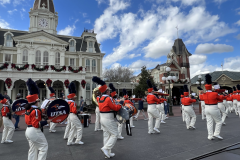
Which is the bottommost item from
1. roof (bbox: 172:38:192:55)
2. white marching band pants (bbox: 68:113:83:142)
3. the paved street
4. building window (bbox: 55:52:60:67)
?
the paved street

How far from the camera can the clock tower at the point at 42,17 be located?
77.9ft

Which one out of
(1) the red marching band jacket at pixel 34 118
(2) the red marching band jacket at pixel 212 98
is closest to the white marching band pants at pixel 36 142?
(1) the red marching band jacket at pixel 34 118

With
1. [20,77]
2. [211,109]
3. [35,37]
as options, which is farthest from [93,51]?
[211,109]

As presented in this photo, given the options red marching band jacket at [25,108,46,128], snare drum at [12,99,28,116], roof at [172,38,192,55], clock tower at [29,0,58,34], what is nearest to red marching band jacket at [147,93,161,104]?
red marching band jacket at [25,108,46,128]

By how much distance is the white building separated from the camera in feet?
64.0

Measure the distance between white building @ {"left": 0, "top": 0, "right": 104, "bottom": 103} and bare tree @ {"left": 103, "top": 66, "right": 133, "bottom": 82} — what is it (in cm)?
1837

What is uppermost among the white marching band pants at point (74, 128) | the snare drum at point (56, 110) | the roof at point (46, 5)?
the roof at point (46, 5)

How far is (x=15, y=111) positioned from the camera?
21.2ft

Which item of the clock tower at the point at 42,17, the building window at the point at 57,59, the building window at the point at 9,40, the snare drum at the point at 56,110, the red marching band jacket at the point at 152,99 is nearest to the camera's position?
the snare drum at the point at 56,110

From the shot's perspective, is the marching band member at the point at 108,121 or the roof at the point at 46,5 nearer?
the marching band member at the point at 108,121

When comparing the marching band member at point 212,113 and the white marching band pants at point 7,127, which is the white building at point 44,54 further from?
the marching band member at point 212,113

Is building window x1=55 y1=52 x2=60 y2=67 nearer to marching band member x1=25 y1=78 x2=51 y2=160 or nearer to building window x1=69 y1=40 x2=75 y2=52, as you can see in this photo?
building window x1=69 y1=40 x2=75 y2=52

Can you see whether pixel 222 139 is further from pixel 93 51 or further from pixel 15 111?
pixel 93 51

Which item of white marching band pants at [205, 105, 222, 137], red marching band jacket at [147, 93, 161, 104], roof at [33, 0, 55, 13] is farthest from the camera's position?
roof at [33, 0, 55, 13]
